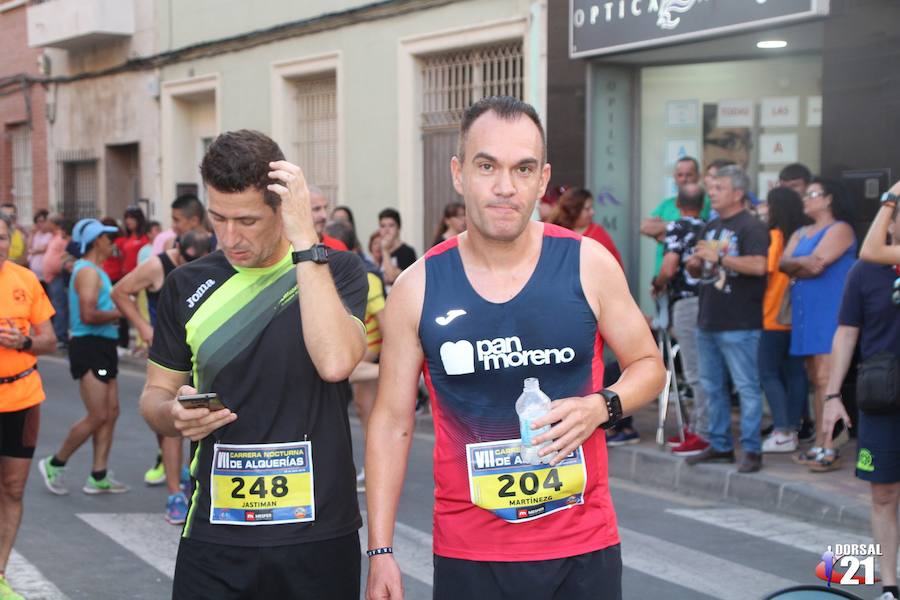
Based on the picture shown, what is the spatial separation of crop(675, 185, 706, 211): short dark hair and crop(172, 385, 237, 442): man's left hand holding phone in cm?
662

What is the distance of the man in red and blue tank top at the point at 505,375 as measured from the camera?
3.11 metres

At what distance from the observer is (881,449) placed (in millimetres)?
5406

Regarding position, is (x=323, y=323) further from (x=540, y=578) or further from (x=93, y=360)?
(x=93, y=360)

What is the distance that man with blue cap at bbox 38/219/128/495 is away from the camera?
8.21m

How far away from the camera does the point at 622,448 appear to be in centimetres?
918

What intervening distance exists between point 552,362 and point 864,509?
189 inches

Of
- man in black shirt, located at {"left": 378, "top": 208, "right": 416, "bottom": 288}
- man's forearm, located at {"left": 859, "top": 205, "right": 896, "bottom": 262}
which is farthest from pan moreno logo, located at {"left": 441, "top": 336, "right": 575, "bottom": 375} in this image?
man in black shirt, located at {"left": 378, "top": 208, "right": 416, "bottom": 288}

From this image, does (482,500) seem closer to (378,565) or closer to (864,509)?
(378,565)

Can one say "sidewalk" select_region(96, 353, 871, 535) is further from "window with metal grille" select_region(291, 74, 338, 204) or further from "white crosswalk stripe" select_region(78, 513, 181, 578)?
"window with metal grille" select_region(291, 74, 338, 204)

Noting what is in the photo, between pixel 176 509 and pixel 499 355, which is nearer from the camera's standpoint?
pixel 499 355

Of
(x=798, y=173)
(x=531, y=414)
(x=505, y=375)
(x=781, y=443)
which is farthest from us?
(x=798, y=173)

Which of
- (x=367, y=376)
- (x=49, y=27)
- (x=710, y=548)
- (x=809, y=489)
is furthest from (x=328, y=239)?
(x=49, y=27)

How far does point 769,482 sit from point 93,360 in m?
4.49

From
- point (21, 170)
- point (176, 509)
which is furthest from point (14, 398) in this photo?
point (21, 170)
